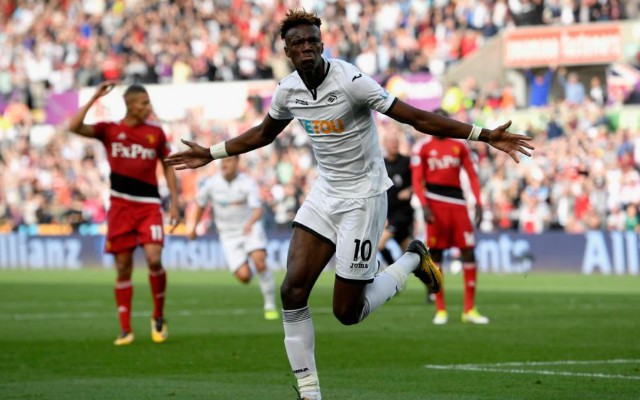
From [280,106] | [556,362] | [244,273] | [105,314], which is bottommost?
[105,314]

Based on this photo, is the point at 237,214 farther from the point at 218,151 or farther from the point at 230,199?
the point at 218,151

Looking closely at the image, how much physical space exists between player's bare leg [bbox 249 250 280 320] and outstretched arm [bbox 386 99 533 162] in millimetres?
9357

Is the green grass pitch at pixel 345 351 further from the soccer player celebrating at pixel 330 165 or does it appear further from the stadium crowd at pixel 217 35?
the stadium crowd at pixel 217 35

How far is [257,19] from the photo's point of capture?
42.4m

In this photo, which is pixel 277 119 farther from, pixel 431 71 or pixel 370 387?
pixel 431 71

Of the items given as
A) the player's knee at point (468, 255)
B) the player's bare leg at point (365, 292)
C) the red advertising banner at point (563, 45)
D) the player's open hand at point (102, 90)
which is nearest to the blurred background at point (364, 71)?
the red advertising banner at point (563, 45)

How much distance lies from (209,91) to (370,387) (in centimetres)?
3111

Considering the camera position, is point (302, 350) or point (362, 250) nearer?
point (302, 350)

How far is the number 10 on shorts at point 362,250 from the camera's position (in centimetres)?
964

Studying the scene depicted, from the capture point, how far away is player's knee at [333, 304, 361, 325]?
32.1 ft

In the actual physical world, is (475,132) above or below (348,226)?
above

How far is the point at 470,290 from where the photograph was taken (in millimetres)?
17031

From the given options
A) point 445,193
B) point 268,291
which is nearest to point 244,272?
point 268,291

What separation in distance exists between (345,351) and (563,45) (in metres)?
21.5
